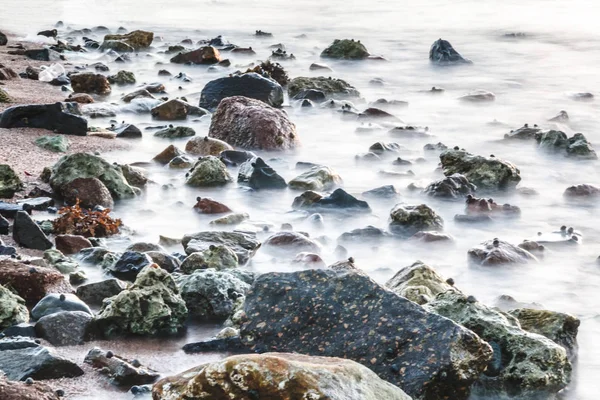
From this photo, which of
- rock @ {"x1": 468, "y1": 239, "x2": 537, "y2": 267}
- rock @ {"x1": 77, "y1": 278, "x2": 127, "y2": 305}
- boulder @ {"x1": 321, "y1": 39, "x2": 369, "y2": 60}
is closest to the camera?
rock @ {"x1": 77, "y1": 278, "x2": 127, "y2": 305}

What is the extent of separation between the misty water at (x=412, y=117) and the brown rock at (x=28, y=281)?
0.62 meters

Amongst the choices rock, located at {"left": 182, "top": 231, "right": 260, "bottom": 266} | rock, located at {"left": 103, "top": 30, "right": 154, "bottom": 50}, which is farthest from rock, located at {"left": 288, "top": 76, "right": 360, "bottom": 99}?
rock, located at {"left": 182, "top": 231, "right": 260, "bottom": 266}

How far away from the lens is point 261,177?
8.93m

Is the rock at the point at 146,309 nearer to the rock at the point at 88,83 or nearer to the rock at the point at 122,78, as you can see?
the rock at the point at 88,83

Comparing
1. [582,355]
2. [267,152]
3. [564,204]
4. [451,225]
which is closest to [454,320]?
[582,355]

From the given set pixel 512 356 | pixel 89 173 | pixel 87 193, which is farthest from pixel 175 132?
pixel 512 356

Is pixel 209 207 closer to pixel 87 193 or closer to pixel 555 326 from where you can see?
pixel 87 193

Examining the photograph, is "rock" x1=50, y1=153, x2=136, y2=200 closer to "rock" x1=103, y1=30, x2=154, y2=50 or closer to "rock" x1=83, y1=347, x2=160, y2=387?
"rock" x1=83, y1=347, x2=160, y2=387

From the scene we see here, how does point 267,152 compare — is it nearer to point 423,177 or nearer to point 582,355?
point 423,177

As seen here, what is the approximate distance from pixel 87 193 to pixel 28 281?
7.87 ft

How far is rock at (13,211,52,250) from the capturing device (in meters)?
6.59

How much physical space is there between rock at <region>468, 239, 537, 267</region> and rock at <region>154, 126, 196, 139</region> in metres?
4.99

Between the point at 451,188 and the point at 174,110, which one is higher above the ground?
the point at 451,188

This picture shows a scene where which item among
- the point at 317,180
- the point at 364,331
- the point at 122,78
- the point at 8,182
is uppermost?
the point at 364,331
